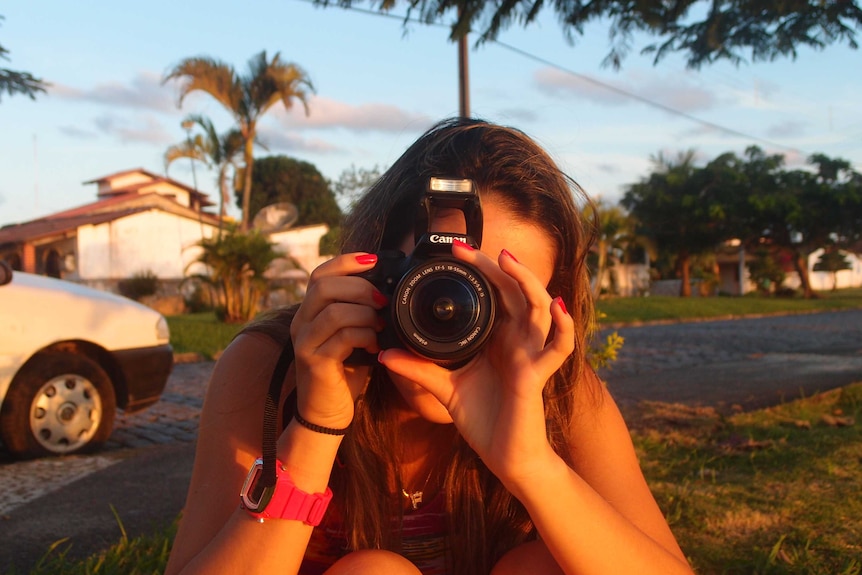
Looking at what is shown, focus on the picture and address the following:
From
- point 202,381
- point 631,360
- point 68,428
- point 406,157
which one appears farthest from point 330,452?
point 631,360

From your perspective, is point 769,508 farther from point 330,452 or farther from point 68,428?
point 68,428

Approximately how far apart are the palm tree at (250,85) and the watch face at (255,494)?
2002cm

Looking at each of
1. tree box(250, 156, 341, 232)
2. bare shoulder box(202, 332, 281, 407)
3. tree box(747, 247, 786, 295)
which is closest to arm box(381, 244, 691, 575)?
bare shoulder box(202, 332, 281, 407)

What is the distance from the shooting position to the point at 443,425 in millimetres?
1741

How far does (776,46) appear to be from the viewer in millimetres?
4266

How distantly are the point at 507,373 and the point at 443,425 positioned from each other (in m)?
0.41

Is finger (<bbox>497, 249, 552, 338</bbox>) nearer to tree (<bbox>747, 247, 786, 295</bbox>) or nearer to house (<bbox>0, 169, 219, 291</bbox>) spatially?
house (<bbox>0, 169, 219, 291</bbox>)

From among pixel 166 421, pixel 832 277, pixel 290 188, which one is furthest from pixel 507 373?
pixel 832 277

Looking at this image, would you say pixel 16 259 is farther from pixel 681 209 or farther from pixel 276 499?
pixel 276 499

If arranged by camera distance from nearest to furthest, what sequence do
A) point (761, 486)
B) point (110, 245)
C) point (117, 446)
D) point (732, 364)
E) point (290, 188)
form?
1. point (761, 486)
2. point (117, 446)
3. point (732, 364)
4. point (110, 245)
5. point (290, 188)

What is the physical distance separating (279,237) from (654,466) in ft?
84.8

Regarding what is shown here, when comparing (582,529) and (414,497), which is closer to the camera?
(582,529)

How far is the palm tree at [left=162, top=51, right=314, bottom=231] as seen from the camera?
20.6 metres

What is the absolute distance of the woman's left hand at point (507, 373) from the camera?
1340mm
